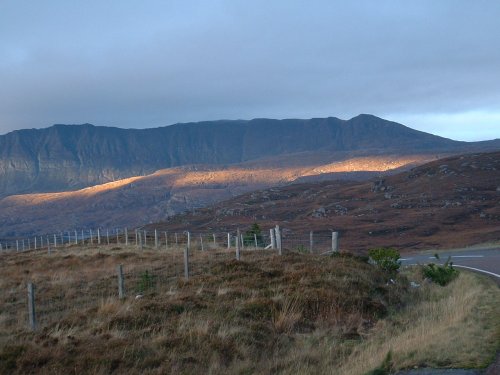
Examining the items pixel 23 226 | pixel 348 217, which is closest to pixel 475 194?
pixel 348 217

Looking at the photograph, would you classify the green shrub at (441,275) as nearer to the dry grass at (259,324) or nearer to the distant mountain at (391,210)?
the dry grass at (259,324)

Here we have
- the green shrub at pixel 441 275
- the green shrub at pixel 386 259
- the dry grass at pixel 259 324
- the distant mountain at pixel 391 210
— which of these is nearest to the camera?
the dry grass at pixel 259 324

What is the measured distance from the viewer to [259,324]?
456 inches

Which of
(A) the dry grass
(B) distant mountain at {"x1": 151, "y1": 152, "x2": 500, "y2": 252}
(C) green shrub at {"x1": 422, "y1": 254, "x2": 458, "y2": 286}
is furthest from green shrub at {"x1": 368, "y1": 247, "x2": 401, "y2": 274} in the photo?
(B) distant mountain at {"x1": 151, "y1": 152, "x2": 500, "y2": 252}

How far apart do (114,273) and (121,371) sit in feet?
43.9

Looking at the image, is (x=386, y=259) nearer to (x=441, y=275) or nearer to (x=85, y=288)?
(x=441, y=275)

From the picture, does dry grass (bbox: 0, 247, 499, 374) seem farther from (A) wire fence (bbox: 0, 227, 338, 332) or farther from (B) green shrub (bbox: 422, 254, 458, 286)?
(B) green shrub (bbox: 422, 254, 458, 286)

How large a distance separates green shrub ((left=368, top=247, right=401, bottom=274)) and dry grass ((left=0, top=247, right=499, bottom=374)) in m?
0.91

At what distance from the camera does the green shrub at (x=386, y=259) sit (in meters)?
19.7

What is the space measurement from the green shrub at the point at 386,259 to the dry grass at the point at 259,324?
35.6 inches

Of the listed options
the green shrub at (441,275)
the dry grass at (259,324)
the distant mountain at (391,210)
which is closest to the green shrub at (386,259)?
the dry grass at (259,324)

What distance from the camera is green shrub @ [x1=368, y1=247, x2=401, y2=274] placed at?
64.5 feet

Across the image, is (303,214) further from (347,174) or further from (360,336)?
(360,336)

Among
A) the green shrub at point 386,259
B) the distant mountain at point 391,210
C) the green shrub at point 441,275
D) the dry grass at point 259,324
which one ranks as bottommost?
the distant mountain at point 391,210
